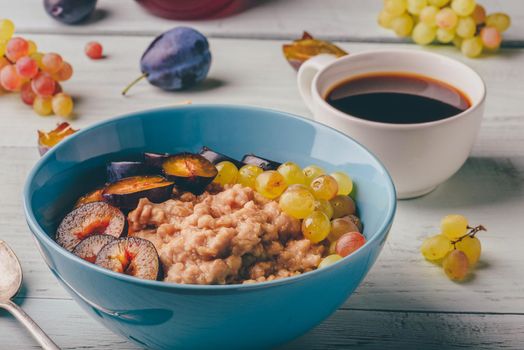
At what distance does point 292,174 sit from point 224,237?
18 cm

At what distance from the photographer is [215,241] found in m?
0.84

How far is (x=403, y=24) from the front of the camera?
5.65ft

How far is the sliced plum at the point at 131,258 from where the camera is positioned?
834mm

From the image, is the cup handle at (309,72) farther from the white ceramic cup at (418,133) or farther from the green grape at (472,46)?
the green grape at (472,46)

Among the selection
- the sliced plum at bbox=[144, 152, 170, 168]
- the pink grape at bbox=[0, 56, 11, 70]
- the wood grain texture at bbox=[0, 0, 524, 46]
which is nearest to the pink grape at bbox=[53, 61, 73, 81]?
the pink grape at bbox=[0, 56, 11, 70]

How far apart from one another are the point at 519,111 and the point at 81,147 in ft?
2.88

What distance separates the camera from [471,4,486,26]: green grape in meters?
1.65

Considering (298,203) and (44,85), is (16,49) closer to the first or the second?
(44,85)

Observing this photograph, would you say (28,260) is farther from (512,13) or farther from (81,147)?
(512,13)

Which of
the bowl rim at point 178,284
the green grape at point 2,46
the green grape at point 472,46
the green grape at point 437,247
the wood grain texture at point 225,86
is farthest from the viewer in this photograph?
the green grape at point 472,46

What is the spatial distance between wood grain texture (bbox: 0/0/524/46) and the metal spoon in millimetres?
886

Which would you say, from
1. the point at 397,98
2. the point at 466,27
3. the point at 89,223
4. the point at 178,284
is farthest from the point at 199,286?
the point at 466,27

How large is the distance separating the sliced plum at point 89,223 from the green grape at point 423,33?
0.97 metres

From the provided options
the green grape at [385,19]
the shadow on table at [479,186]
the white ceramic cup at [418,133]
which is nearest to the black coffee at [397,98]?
the white ceramic cup at [418,133]
